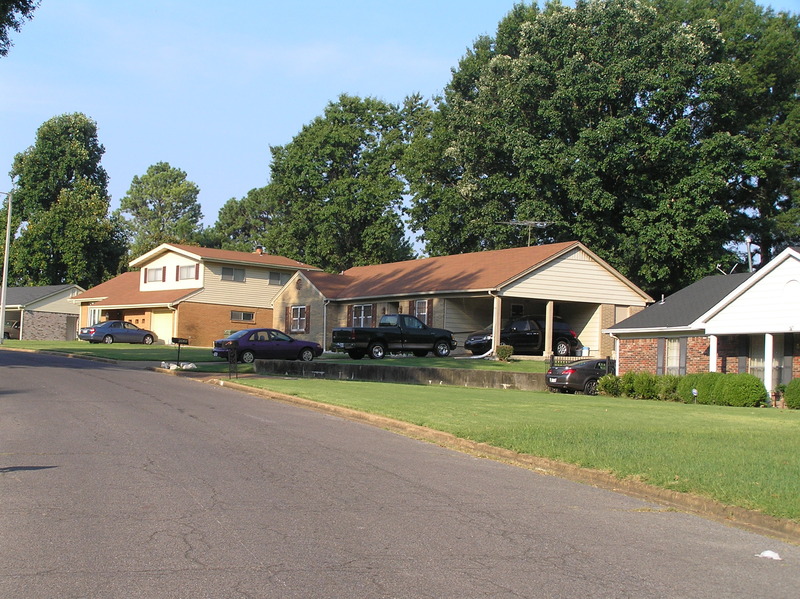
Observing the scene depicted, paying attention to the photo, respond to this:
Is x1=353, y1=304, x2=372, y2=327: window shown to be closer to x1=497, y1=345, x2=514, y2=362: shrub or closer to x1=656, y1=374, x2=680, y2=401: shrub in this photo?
x1=497, y1=345, x2=514, y2=362: shrub

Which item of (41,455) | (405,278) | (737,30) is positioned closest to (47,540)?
(41,455)

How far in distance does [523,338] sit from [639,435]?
2547 centimetres

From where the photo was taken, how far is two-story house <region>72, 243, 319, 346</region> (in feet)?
179

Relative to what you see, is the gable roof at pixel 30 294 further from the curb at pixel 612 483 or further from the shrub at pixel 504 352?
the curb at pixel 612 483

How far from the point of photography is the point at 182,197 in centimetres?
10094

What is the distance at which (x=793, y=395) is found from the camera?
25078 millimetres

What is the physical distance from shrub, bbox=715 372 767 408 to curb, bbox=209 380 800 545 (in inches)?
519

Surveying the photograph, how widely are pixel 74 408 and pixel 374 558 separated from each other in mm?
11405

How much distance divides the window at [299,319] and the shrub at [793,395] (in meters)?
29.7

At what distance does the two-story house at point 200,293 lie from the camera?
54.7m

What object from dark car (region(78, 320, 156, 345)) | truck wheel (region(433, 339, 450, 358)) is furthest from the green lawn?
dark car (region(78, 320, 156, 345))

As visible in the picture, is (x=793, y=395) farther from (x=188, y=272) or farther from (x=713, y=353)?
(x=188, y=272)

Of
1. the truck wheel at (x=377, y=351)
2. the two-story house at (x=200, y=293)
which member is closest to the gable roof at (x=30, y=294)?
the two-story house at (x=200, y=293)

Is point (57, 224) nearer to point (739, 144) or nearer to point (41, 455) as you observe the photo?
point (739, 144)
